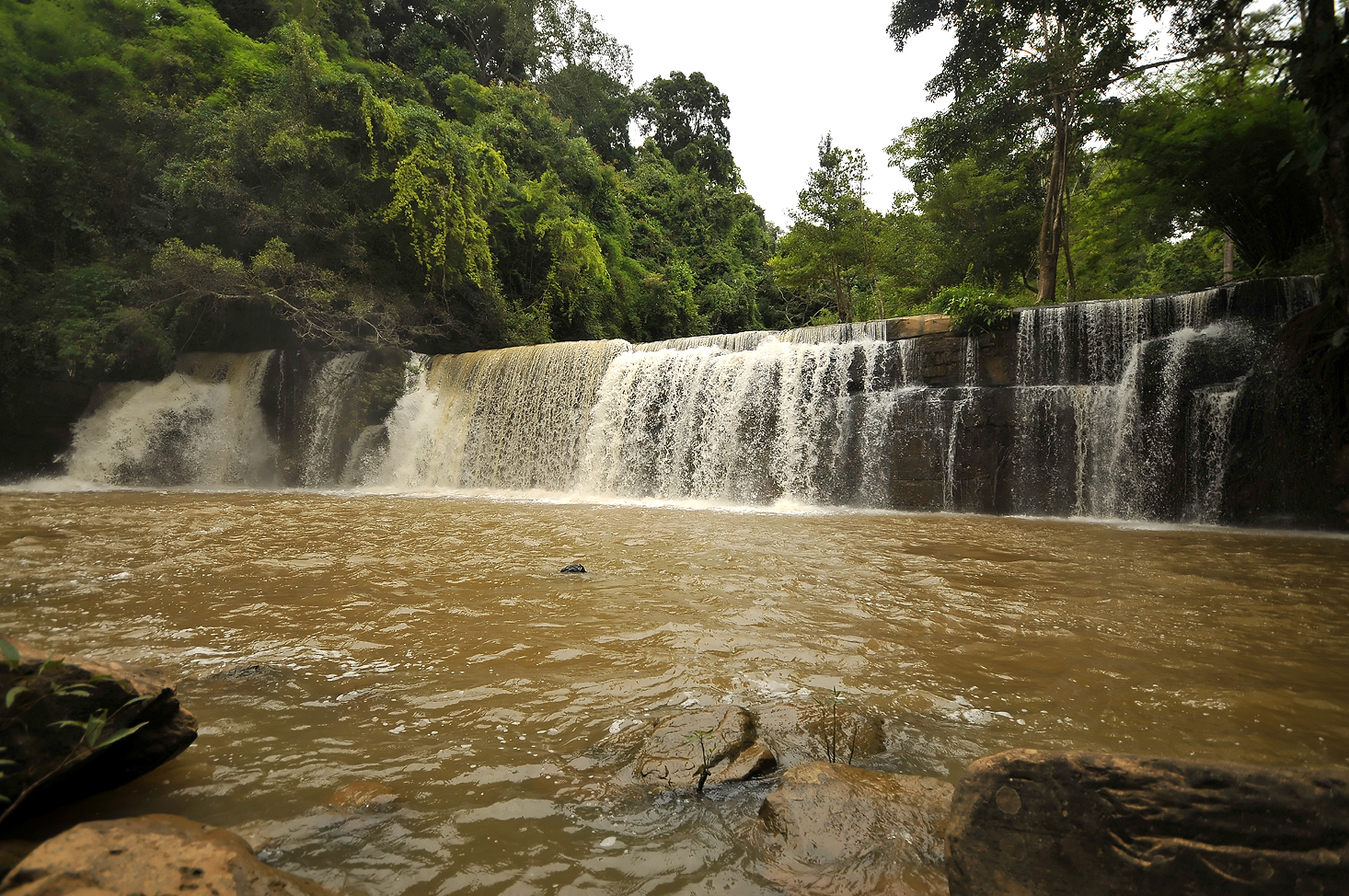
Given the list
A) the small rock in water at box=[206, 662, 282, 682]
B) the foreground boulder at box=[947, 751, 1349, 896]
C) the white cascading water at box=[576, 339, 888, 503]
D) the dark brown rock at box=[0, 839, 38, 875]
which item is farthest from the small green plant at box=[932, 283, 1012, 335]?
the dark brown rock at box=[0, 839, 38, 875]

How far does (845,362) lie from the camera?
11273 millimetres

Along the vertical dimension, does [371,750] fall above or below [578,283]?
below

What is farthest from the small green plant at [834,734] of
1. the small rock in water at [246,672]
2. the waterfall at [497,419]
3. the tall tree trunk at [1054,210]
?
the tall tree trunk at [1054,210]

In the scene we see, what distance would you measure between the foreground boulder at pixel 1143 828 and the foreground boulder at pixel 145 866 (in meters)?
1.47

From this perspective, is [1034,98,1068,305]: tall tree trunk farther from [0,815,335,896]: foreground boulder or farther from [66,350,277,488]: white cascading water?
[66,350,277,488]: white cascading water

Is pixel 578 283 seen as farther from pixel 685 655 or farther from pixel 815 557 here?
pixel 685 655

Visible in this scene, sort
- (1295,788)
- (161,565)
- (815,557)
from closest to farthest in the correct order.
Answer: (1295,788) < (161,565) < (815,557)

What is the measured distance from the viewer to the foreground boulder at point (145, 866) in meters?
1.13

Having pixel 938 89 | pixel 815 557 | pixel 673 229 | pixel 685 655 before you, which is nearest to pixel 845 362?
pixel 815 557

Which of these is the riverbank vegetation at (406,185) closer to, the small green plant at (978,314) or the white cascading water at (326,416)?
the small green plant at (978,314)

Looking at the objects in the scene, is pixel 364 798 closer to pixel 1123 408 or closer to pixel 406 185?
pixel 1123 408

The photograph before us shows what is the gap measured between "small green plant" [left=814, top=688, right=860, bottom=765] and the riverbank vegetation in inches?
316

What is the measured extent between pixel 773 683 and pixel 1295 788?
1.78 metres

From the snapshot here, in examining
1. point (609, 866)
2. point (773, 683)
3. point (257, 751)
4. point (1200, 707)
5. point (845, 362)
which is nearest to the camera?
point (609, 866)
